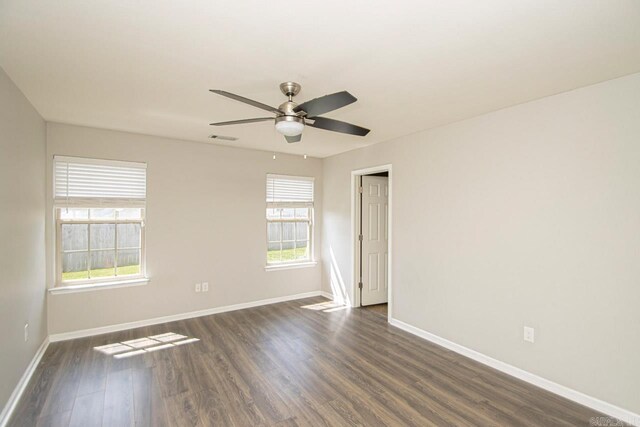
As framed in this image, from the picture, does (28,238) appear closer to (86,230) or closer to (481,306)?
(86,230)

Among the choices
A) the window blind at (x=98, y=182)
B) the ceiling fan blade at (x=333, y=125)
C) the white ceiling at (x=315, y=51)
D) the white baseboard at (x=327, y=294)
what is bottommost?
the white baseboard at (x=327, y=294)

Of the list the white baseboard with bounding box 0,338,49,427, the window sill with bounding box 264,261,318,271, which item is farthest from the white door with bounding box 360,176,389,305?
the white baseboard with bounding box 0,338,49,427

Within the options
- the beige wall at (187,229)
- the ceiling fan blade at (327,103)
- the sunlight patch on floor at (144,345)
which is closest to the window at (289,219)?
the beige wall at (187,229)

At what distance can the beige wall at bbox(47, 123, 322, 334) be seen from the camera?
3760mm

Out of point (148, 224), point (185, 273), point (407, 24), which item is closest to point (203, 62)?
point (407, 24)

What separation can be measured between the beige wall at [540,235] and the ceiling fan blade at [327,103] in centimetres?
186

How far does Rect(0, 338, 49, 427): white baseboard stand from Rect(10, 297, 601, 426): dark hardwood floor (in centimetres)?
5

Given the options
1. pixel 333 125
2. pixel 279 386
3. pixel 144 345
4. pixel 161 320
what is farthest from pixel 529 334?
pixel 161 320

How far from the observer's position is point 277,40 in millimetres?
1858

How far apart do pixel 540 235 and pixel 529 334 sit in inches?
35.4

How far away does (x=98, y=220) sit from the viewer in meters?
3.90

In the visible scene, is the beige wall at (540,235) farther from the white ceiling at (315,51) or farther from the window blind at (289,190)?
the window blind at (289,190)

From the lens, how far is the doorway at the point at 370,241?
5.02 metres

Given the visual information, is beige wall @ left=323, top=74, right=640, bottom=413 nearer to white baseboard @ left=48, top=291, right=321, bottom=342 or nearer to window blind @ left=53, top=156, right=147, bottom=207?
white baseboard @ left=48, top=291, right=321, bottom=342
